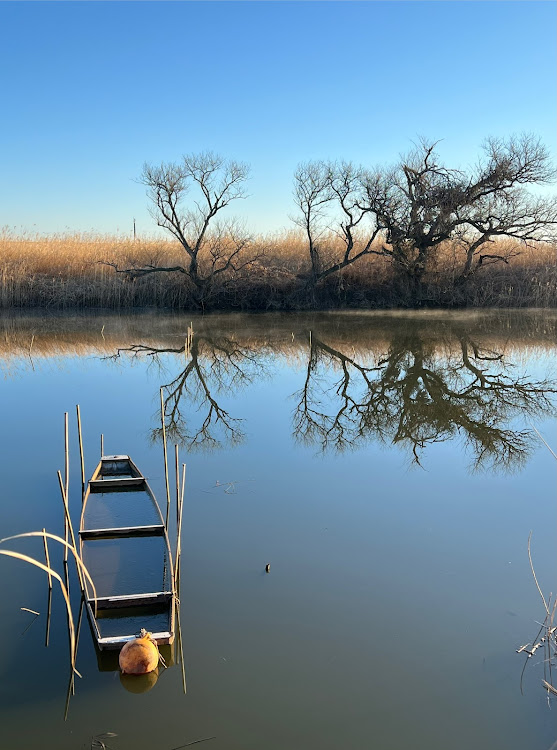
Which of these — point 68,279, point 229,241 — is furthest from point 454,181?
point 68,279

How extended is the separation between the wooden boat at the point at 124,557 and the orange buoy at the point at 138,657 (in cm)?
9

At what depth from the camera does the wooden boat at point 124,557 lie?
13.4 ft

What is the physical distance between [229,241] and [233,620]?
22664 millimetres

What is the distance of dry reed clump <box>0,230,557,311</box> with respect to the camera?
24.7 metres

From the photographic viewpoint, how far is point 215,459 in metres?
7.83

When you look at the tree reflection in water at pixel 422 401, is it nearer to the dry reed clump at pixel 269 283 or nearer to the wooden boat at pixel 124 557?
the wooden boat at pixel 124 557

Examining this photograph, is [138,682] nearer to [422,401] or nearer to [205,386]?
[422,401]

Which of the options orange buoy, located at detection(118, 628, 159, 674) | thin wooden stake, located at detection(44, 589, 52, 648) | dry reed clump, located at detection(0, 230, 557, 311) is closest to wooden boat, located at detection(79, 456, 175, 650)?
orange buoy, located at detection(118, 628, 159, 674)

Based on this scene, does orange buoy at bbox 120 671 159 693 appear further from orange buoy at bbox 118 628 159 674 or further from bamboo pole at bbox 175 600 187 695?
bamboo pole at bbox 175 600 187 695

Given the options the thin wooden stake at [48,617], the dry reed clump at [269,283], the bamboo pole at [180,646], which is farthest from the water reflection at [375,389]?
the dry reed clump at [269,283]

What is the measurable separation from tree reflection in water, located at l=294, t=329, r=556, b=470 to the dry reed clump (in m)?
9.19

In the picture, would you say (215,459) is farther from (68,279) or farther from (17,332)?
(68,279)

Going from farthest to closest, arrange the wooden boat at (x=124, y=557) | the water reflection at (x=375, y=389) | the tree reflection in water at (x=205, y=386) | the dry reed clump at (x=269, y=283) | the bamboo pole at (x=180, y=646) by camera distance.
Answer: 1. the dry reed clump at (x=269, y=283)
2. the tree reflection in water at (x=205, y=386)
3. the water reflection at (x=375, y=389)
4. the wooden boat at (x=124, y=557)
5. the bamboo pole at (x=180, y=646)

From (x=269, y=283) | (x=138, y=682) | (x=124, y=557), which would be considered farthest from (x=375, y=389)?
(x=269, y=283)
